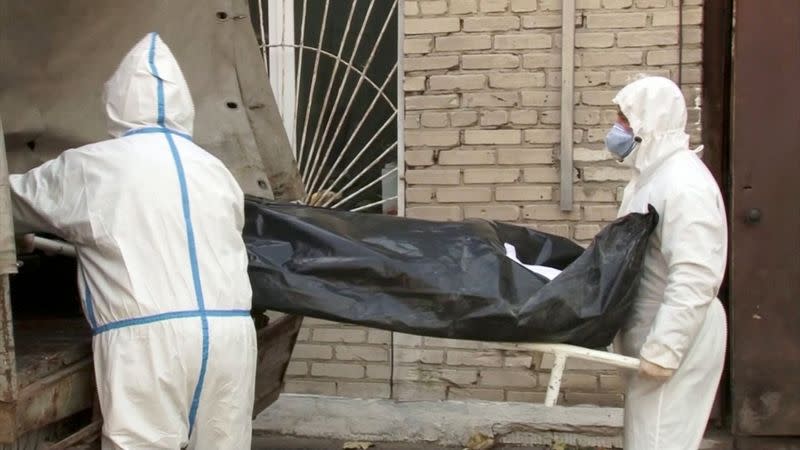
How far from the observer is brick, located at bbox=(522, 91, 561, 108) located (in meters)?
4.99

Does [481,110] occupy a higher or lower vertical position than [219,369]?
higher

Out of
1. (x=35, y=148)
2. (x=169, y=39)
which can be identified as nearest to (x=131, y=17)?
(x=169, y=39)

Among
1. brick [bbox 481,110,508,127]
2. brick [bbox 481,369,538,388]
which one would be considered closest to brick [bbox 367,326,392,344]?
brick [bbox 481,369,538,388]

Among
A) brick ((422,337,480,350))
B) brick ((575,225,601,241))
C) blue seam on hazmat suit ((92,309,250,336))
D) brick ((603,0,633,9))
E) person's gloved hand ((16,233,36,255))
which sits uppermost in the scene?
brick ((603,0,633,9))

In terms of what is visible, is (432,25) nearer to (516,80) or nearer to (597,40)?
(516,80)

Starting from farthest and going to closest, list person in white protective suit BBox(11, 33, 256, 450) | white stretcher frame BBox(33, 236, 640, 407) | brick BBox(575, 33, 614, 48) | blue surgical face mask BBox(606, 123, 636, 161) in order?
brick BBox(575, 33, 614, 48) < blue surgical face mask BBox(606, 123, 636, 161) < white stretcher frame BBox(33, 236, 640, 407) < person in white protective suit BBox(11, 33, 256, 450)

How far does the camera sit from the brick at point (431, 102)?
5.09 meters

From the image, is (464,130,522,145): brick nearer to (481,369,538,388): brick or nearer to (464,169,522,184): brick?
(464,169,522,184): brick

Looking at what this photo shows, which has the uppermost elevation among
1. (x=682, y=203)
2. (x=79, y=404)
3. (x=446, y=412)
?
(x=682, y=203)

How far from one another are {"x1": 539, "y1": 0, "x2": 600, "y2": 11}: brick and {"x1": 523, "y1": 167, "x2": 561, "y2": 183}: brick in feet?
2.66

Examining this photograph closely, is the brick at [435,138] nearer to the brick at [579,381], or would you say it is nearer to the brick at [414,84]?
the brick at [414,84]

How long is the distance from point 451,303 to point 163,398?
94 cm

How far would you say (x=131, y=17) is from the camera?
353 centimetres

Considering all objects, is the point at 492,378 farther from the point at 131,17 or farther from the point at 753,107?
the point at 131,17
